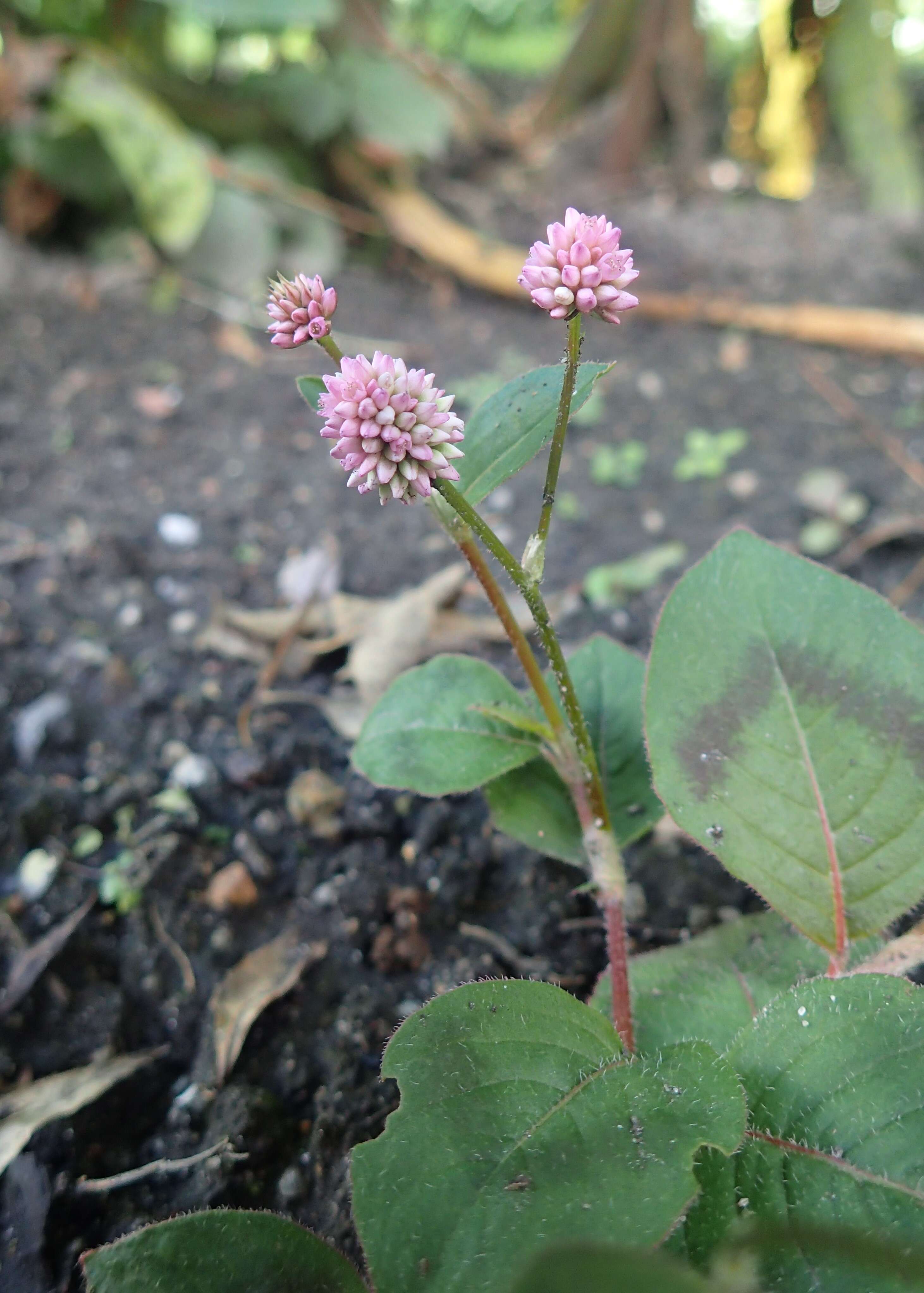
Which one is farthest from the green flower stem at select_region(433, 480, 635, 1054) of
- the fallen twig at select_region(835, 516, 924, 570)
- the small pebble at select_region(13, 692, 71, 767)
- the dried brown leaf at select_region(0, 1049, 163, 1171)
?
the fallen twig at select_region(835, 516, 924, 570)

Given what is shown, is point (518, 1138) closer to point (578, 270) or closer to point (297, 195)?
point (578, 270)

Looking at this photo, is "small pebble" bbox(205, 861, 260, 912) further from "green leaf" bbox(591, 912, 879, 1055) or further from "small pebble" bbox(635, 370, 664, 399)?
"small pebble" bbox(635, 370, 664, 399)

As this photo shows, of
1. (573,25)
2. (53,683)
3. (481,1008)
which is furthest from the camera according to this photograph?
(573,25)

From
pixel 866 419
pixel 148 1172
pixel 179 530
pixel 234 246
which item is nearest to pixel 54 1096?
pixel 148 1172

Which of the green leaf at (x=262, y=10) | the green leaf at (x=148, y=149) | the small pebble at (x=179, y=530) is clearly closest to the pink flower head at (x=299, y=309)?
the small pebble at (x=179, y=530)

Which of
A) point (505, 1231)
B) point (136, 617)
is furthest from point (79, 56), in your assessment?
point (505, 1231)

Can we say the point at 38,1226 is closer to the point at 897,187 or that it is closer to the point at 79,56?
the point at 79,56
